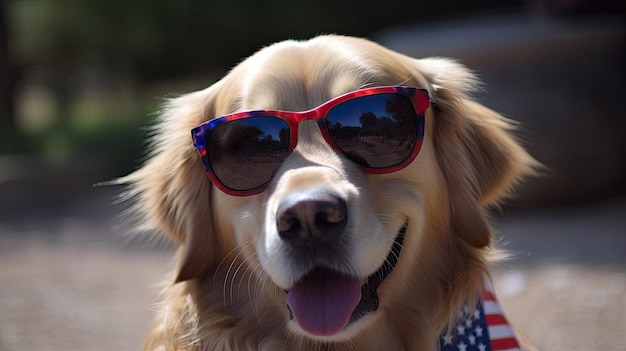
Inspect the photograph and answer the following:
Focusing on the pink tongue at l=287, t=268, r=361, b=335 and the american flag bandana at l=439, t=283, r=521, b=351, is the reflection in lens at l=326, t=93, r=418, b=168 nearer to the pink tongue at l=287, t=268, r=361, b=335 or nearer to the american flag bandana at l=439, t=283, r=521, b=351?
the pink tongue at l=287, t=268, r=361, b=335

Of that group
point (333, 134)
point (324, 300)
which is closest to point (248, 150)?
point (333, 134)

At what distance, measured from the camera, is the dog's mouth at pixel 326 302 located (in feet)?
7.86

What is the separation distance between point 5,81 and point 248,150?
12827 mm

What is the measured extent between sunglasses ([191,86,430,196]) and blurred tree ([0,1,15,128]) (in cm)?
1245

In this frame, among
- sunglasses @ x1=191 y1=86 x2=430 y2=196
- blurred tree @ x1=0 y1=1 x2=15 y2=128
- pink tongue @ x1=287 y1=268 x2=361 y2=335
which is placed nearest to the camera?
pink tongue @ x1=287 y1=268 x2=361 y2=335

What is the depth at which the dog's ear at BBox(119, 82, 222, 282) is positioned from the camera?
9.32 ft

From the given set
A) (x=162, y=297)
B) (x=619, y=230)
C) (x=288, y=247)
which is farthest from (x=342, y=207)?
(x=619, y=230)

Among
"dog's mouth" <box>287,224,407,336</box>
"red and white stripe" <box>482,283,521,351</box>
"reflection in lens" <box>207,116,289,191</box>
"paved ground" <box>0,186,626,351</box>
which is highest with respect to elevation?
"reflection in lens" <box>207,116,289,191</box>

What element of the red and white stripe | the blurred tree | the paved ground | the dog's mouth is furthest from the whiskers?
the blurred tree

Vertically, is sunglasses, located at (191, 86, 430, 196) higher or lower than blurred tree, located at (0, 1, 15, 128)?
lower

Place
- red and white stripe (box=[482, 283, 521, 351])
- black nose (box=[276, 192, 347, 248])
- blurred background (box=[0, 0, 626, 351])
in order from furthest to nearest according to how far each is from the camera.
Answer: blurred background (box=[0, 0, 626, 351]), red and white stripe (box=[482, 283, 521, 351]), black nose (box=[276, 192, 347, 248])

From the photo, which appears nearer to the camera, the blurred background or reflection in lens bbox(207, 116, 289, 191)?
reflection in lens bbox(207, 116, 289, 191)

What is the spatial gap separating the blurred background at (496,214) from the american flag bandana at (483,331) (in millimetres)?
288

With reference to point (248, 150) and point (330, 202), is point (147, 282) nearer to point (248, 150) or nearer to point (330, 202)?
point (248, 150)
